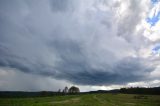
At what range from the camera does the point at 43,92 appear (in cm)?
19325

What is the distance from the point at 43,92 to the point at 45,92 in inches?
82.2

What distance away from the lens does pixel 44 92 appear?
192375 millimetres

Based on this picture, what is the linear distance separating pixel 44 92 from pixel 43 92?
51.8 inches

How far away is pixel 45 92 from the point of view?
19225cm
